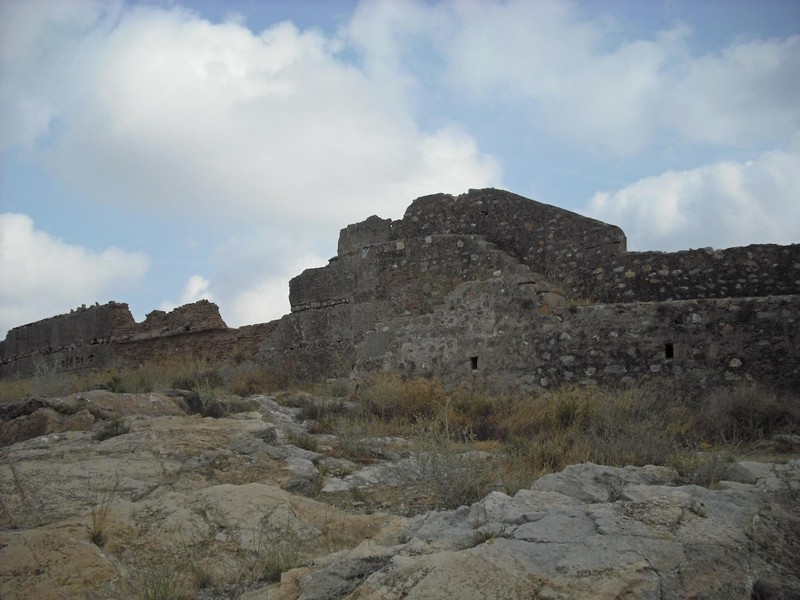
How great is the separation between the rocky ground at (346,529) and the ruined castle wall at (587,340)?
138 inches

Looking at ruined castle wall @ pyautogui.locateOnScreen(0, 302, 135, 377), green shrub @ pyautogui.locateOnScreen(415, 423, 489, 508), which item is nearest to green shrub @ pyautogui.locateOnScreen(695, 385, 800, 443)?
green shrub @ pyautogui.locateOnScreen(415, 423, 489, 508)

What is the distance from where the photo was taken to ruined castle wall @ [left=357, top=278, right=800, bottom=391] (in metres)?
8.73

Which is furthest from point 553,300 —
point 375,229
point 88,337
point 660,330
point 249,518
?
point 88,337

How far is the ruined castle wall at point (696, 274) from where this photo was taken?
9930 millimetres

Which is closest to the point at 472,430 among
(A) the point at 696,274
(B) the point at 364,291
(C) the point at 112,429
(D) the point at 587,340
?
(D) the point at 587,340

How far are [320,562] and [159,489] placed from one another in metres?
1.93

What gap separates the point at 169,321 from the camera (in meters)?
16.3

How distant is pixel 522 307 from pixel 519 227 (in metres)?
2.46

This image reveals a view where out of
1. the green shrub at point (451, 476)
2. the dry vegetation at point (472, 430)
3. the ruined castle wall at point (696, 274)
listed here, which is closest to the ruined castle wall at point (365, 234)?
the dry vegetation at point (472, 430)

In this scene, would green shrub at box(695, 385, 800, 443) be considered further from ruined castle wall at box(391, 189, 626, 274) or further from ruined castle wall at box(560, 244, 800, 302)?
ruined castle wall at box(391, 189, 626, 274)

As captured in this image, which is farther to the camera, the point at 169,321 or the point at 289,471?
the point at 169,321

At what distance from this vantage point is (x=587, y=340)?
9695 millimetres

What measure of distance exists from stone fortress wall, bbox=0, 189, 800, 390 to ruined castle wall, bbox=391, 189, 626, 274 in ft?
0.07

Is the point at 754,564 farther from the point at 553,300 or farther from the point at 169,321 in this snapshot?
the point at 169,321
